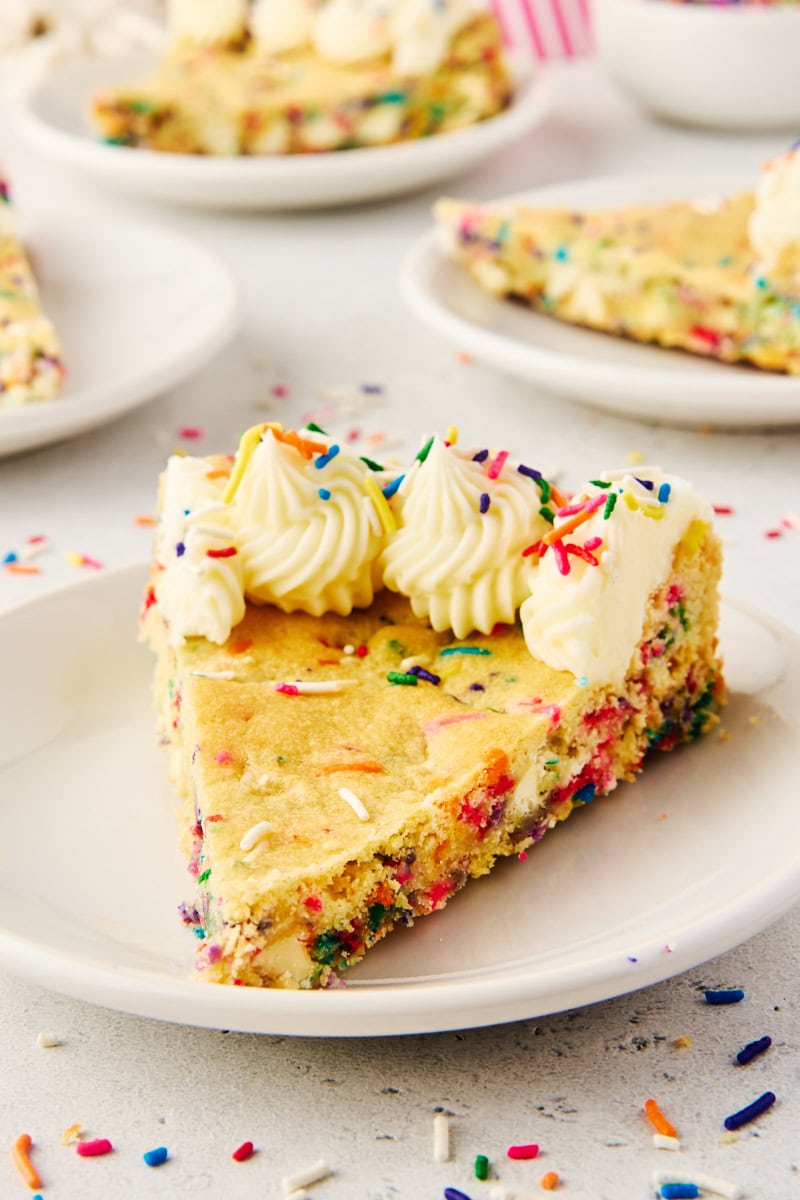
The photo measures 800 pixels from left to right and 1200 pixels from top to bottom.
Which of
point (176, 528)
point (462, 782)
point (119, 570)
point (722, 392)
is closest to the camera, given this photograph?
point (462, 782)

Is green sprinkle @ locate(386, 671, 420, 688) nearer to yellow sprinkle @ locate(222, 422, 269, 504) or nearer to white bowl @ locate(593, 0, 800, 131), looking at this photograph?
yellow sprinkle @ locate(222, 422, 269, 504)

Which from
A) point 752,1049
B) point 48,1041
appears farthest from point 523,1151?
point 48,1041

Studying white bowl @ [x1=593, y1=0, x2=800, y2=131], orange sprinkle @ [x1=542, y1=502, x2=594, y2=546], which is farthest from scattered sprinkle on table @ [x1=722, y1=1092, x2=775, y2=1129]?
white bowl @ [x1=593, y1=0, x2=800, y2=131]

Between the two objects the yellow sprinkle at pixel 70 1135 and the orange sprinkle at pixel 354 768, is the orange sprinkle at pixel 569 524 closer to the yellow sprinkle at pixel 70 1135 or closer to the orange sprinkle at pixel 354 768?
the orange sprinkle at pixel 354 768

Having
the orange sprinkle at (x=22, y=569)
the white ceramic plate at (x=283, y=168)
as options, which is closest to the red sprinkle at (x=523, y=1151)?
the orange sprinkle at (x=22, y=569)

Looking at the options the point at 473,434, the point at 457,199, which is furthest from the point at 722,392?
the point at 457,199

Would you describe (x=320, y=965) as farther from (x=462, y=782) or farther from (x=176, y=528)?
(x=176, y=528)
